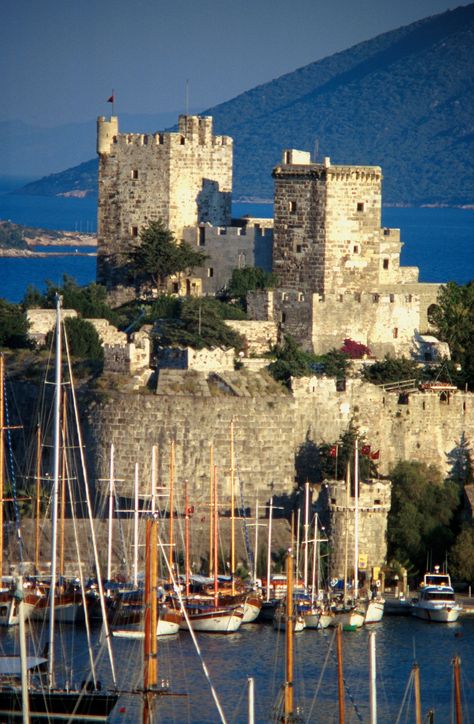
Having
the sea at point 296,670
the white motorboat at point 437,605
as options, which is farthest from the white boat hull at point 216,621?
the white motorboat at point 437,605

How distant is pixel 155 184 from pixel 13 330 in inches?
324

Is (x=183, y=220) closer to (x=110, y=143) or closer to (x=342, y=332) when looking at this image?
(x=110, y=143)

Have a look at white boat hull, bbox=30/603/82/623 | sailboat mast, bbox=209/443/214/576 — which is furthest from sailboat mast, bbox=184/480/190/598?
white boat hull, bbox=30/603/82/623

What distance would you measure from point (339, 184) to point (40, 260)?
10425cm

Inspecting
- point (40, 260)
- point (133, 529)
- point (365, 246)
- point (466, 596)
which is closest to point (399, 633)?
point (466, 596)

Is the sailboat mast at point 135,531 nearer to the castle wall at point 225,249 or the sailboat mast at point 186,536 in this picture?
the sailboat mast at point 186,536

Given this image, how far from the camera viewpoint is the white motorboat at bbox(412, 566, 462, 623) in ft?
180

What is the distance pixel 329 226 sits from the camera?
67.3 meters

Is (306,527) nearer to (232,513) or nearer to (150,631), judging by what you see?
(232,513)

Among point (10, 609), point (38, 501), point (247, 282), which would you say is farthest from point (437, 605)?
point (247, 282)

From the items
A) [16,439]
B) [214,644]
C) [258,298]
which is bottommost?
[214,644]

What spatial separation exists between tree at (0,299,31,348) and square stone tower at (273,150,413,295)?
26.6ft

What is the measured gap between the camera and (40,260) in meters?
170

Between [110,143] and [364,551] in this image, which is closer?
[364,551]
